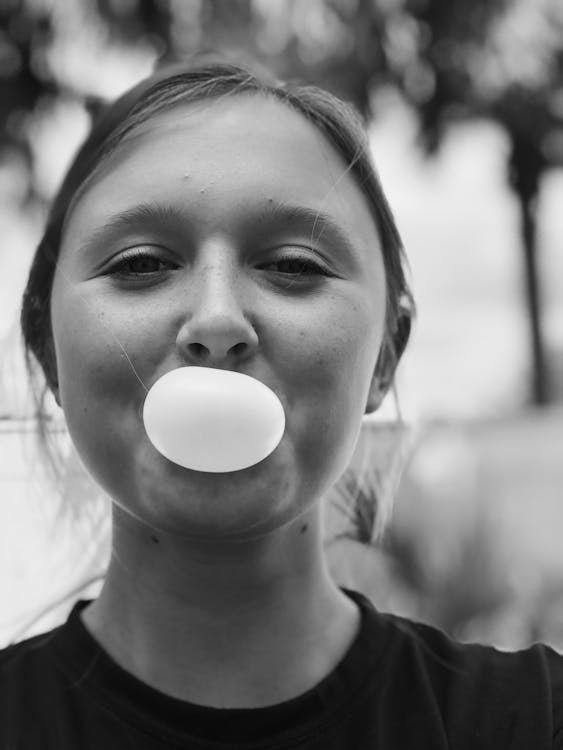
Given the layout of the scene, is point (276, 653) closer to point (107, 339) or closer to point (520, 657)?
point (520, 657)

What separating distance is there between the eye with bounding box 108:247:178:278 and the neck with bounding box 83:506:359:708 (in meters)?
0.26

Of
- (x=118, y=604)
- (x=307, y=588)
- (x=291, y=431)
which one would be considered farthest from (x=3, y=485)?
(x=291, y=431)

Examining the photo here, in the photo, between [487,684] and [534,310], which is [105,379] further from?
[534,310]

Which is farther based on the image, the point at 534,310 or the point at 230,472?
the point at 534,310

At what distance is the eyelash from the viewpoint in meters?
0.90

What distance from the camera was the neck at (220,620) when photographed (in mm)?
923

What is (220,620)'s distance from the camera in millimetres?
941

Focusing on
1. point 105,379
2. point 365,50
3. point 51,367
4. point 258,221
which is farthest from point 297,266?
point 365,50

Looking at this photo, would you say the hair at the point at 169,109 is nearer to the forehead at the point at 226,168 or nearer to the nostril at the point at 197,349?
the forehead at the point at 226,168

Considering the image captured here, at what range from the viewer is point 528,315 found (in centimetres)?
565

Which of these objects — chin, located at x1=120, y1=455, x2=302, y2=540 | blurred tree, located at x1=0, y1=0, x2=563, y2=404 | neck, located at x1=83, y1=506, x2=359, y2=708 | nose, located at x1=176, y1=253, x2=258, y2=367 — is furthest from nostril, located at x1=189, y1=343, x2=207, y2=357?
blurred tree, located at x1=0, y1=0, x2=563, y2=404

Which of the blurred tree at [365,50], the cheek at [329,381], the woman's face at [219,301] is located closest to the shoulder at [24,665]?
the woman's face at [219,301]

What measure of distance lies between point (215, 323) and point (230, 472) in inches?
5.3

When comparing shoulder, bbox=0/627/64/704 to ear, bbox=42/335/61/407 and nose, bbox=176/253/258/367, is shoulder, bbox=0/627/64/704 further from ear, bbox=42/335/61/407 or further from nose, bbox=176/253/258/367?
nose, bbox=176/253/258/367
